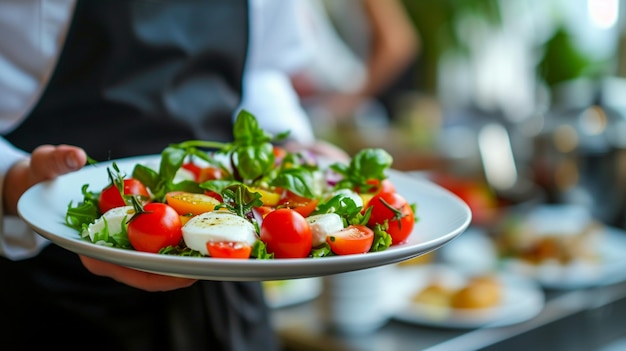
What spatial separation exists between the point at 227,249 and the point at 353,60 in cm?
445

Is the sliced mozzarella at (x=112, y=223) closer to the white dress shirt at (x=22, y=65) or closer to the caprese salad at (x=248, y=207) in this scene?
the caprese salad at (x=248, y=207)

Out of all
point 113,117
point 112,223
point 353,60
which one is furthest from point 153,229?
point 353,60

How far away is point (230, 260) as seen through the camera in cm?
63

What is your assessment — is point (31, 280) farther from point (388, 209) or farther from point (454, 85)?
point (454, 85)

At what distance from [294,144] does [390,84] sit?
3684 millimetres

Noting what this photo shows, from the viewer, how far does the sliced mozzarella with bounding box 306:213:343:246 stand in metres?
0.74

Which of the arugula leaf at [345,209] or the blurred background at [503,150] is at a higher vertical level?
the arugula leaf at [345,209]

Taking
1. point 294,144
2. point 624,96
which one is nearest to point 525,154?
point 624,96

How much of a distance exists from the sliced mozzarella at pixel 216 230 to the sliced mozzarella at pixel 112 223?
6cm

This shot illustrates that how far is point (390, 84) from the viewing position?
4.81 metres

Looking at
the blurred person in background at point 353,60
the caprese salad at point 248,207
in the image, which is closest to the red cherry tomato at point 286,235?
the caprese salad at point 248,207

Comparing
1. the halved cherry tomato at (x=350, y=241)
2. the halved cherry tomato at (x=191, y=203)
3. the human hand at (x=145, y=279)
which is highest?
the halved cherry tomato at (x=191, y=203)

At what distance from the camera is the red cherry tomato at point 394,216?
78 cm

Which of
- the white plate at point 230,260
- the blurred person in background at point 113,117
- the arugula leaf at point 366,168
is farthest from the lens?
the blurred person in background at point 113,117
